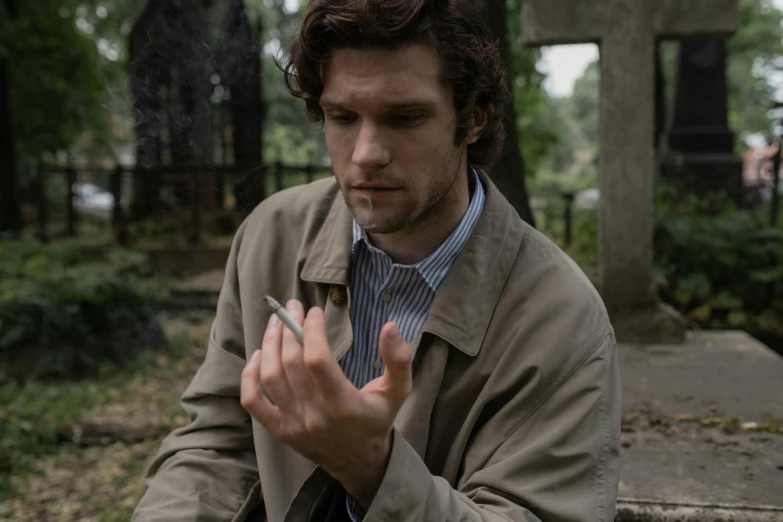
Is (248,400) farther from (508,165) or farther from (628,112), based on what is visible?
(628,112)

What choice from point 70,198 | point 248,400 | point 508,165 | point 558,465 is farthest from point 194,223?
point 248,400

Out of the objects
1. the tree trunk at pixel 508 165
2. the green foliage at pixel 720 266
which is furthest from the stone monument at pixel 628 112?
the green foliage at pixel 720 266

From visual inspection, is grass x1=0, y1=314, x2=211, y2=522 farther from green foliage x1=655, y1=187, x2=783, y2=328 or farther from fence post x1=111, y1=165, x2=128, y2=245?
fence post x1=111, y1=165, x2=128, y2=245

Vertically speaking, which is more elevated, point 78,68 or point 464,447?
point 78,68

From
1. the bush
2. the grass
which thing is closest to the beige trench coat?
the grass

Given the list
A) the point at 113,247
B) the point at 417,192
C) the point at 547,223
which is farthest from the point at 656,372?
the point at 113,247

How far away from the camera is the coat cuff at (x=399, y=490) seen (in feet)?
4.74

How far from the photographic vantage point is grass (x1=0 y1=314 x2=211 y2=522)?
12.3 feet

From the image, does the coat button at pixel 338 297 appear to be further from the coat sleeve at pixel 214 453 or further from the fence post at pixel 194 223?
the fence post at pixel 194 223

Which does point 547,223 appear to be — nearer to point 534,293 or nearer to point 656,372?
point 656,372

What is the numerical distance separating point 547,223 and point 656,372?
21.5 ft

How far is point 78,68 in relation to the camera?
47.2 feet

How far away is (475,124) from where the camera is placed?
217cm

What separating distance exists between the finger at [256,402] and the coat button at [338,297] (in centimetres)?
67
